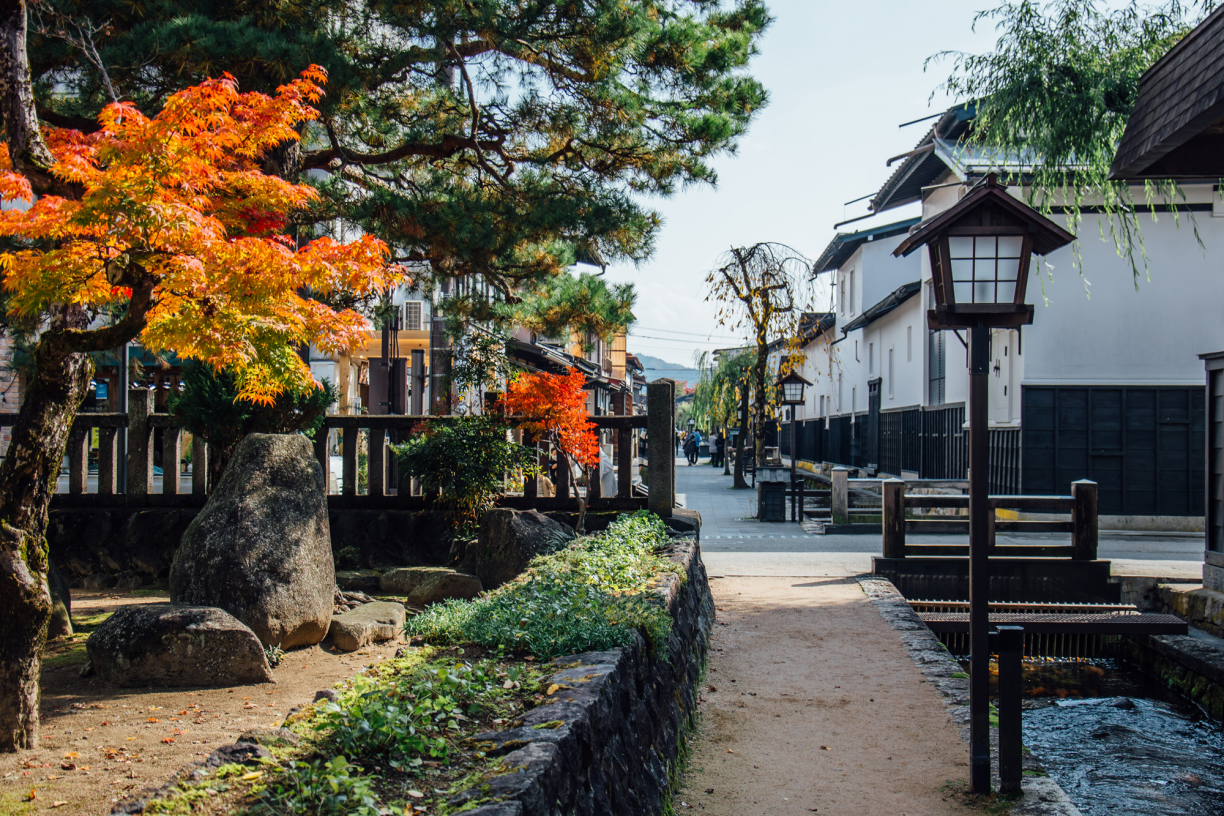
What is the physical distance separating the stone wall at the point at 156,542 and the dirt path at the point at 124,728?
2890mm

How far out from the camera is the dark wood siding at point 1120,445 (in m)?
15.6

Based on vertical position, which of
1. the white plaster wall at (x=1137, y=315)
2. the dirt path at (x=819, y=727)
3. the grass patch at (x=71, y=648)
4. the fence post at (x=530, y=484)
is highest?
the white plaster wall at (x=1137, y=315)

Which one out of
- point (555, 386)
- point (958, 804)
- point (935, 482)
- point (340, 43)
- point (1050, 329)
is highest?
point (340, 43)

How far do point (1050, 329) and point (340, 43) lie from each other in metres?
13.3

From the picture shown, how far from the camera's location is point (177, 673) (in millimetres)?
5547

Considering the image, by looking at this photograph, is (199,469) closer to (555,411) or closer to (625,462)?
(555,411)

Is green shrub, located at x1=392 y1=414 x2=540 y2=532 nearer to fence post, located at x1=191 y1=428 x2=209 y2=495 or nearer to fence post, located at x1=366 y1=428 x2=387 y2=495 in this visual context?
fence post, located at x1=366 y1=428 x2=387 y2=495

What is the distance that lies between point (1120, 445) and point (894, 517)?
25.6ft

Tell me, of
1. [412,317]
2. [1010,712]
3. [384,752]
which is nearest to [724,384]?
[412,317]

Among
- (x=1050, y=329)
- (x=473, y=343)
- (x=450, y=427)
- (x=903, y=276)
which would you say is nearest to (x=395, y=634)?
(x=450, y=427)

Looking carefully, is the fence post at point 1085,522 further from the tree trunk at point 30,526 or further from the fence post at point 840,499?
the tree trunk at point 30,526

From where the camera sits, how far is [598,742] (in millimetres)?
3205

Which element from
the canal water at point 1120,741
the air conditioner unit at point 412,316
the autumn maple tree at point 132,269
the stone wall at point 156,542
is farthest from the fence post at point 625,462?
the air conditioner unit at point 412,316

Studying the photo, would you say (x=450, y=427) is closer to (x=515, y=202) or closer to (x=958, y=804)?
(x=515, y=202)
